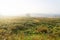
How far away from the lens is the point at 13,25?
291cm

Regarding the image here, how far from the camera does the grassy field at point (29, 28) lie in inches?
102

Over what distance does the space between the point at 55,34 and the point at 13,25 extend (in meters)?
0.94

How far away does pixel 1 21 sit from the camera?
304 centimetres

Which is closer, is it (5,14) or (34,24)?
(34,24)

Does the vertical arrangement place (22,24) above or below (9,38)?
above

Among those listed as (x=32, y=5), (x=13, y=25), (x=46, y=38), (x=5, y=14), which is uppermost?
(x=32, y=5)

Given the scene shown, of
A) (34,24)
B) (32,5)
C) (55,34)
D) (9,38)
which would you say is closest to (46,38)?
(55,34)

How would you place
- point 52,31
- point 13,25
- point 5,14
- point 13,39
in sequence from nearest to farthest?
point 13,39
point 52,31
point 13,25
point 5,14

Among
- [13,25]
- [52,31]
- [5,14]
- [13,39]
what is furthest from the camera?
[5,14]

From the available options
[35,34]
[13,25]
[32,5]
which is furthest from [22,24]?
[32,5]

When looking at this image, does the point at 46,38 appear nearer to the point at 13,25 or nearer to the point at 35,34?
the point at 35,34

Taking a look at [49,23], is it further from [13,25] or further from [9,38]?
[9,38]

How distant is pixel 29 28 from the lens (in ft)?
9.27

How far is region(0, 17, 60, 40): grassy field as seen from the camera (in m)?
2.58
